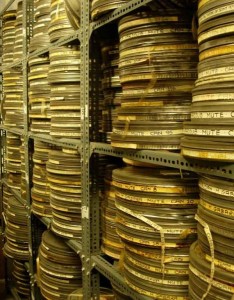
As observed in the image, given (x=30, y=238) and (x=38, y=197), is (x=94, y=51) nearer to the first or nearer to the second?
(x=38, y=197)

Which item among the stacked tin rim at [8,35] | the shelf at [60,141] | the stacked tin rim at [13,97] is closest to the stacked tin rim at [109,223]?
the shelf at [60,141]

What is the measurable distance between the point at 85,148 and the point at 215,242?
1.15 m

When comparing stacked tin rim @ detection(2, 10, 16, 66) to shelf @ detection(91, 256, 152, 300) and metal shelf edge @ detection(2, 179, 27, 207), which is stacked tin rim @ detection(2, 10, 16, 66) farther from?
shelf @ detection(91, 256, 152, 300)

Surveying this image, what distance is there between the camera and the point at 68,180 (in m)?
2.48

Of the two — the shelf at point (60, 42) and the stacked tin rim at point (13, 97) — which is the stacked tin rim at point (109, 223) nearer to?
the shelf at point (60, 42)

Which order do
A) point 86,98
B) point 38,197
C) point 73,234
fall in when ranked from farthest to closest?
point 38,197, point 73,234, point 86,98

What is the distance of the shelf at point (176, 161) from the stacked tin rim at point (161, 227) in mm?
107

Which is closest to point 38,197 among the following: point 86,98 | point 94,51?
point 86,98

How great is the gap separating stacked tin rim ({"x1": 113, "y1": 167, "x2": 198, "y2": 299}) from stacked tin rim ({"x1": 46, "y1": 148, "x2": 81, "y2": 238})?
0.83 m

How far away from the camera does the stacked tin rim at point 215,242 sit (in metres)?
1.17

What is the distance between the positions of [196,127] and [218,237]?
1.21ft

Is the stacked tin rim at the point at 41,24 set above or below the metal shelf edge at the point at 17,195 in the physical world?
above

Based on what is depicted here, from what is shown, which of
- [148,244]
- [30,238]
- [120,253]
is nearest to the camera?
[148,244]

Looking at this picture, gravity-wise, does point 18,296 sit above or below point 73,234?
below
